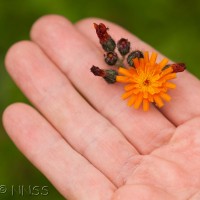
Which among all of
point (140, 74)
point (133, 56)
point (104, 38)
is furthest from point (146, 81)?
point (104, 38)

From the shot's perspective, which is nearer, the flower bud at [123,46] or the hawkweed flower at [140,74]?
the hawkweed flower at [140,74]

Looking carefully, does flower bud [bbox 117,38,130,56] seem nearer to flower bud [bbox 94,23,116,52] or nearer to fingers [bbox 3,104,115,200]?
flower bud [bbox 94,23,116,52]

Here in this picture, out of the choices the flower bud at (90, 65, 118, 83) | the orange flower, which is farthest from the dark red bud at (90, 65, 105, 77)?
the orange flower

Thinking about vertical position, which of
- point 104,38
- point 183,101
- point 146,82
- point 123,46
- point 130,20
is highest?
point 104,38

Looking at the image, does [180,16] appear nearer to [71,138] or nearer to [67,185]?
[71,138]

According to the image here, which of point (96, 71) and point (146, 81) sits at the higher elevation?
point (96, 71)

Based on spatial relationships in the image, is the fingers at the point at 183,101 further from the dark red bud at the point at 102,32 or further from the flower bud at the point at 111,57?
the dark red bud at the point at 102,32

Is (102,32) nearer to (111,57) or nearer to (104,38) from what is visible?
(104,38)

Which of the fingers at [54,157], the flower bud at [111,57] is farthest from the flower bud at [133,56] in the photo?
the fingers at [54,157]
